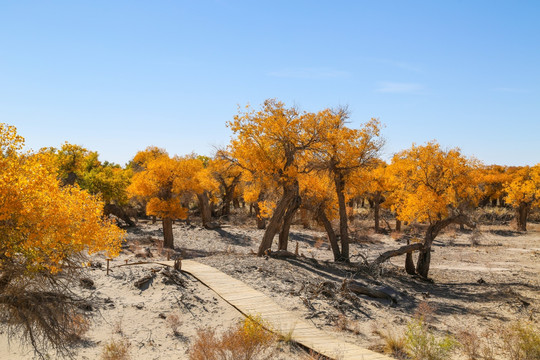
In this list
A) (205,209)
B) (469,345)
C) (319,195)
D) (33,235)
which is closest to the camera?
(33,235)

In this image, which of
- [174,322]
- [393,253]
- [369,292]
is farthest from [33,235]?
[393,253]

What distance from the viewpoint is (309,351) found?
36.7 feet

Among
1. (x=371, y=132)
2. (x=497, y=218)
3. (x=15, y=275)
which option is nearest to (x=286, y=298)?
(x=15, y=275)

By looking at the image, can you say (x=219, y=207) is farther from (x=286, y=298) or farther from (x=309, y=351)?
Answer: (x=309, y=351)

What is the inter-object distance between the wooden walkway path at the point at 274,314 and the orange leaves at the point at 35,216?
18.9 ft

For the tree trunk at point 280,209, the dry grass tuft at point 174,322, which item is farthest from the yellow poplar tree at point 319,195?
the dry grass tuft at point 174,322

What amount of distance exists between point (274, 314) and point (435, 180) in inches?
558

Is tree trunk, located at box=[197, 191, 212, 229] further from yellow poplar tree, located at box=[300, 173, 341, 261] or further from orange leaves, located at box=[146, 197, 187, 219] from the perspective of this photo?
yellow poplar tree, located at box=[300, 173, 341, 261]

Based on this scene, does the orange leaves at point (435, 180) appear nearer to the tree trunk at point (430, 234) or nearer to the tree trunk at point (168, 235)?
the tree trunk at point (430, 234)

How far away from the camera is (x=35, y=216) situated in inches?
361

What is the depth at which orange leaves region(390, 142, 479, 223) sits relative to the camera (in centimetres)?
2295

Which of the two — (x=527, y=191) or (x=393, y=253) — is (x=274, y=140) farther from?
(x=527, y=191)

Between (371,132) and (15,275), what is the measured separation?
739 inches

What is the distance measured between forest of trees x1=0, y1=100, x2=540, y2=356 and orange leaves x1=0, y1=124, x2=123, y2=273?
25 mm
